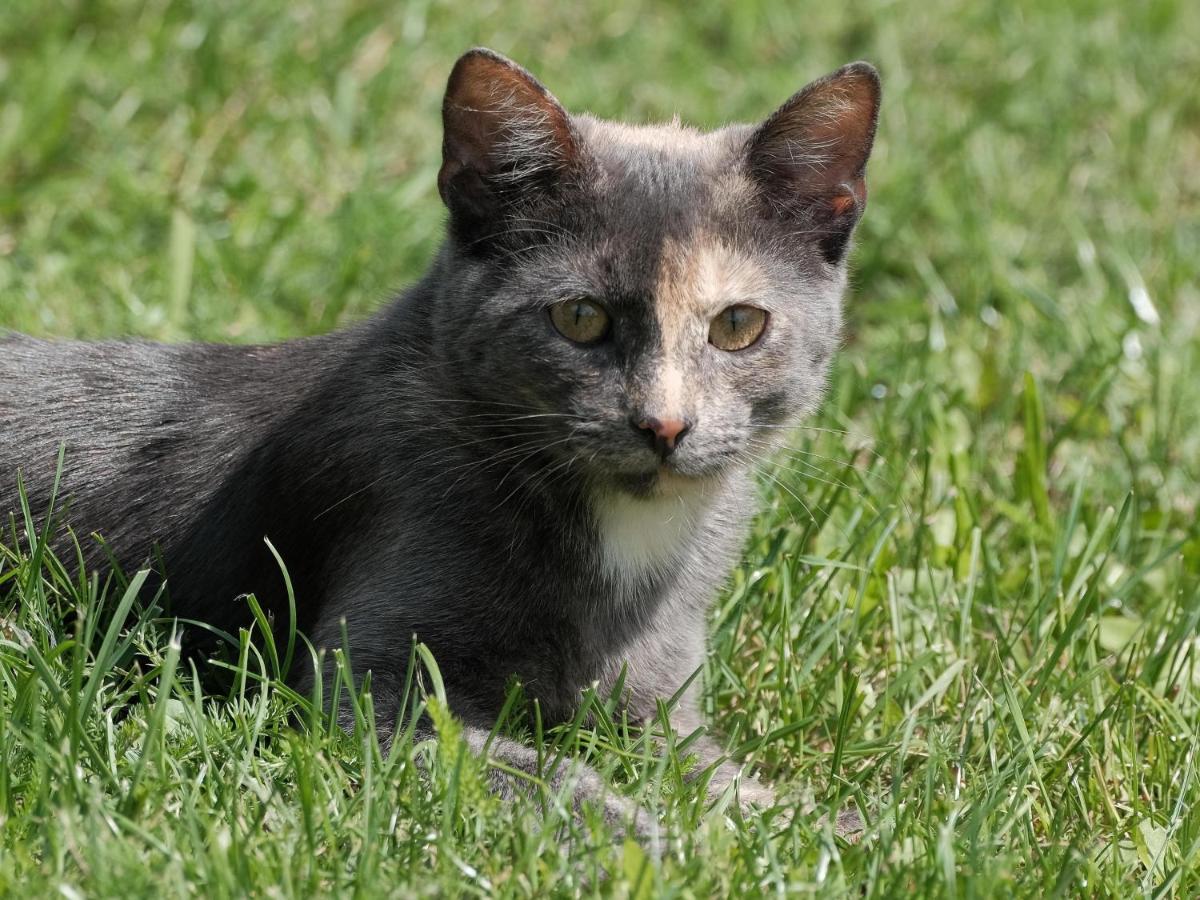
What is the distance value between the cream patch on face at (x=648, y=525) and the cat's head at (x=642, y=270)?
98 millimetres

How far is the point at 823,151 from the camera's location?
3121mm

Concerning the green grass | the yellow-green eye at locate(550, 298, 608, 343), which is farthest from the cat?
the green grass

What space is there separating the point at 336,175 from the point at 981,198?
228 cm

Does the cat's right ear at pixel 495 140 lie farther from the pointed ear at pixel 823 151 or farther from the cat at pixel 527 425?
the pointed ear at pixel 823 151

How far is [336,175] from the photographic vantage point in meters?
5.29

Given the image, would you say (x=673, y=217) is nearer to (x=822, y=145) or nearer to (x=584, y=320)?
(x=584, y=320)

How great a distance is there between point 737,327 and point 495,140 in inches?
23.5

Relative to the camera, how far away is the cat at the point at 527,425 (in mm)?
2893

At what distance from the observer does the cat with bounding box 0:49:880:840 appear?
2893 millimetres

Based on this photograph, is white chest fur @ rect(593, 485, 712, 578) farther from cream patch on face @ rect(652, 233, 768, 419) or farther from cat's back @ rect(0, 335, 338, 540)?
cat's back @ rect(0, 335, 338, 540)

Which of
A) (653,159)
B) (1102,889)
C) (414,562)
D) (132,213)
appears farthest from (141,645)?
(132,213)

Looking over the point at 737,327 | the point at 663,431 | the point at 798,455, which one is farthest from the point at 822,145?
the point at 798,455

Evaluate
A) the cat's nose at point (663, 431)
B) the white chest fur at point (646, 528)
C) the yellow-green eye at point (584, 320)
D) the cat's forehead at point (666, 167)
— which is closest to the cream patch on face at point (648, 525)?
the white chest fur at point (646, 528)

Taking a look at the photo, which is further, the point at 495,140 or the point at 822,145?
the point at 822,145
